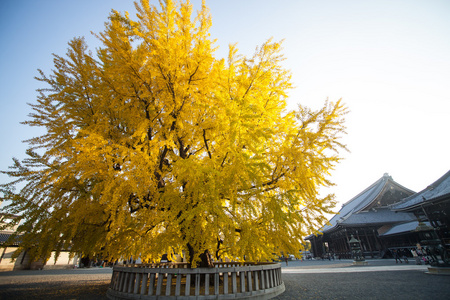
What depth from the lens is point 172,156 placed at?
4.97 metres

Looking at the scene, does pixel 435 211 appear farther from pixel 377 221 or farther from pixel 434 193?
pixel 377 221

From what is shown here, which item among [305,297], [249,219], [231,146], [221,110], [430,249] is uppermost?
[221,110]

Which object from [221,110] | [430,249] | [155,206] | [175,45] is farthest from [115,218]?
[430,249]

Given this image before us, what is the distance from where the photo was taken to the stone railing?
4434 mm

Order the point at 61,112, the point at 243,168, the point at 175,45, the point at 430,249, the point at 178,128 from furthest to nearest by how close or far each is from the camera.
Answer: the point at 430,249, the point at 61,112, the point at 178,128, the point at 175,45, the point at 243,168

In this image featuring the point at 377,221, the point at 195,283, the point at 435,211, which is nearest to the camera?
the point at 195,283

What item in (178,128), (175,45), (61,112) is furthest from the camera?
(61,112)

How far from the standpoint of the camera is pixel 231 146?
3727 mm

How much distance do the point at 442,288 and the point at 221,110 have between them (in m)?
7.71

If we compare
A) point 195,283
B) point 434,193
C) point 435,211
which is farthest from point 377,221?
point 195,283

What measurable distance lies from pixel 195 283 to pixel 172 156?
10.2ft

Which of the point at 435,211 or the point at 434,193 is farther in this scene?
the point at 434,193

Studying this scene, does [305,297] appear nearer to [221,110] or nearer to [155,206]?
[155,206]

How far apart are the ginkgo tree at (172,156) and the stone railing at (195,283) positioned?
0.52 meters
